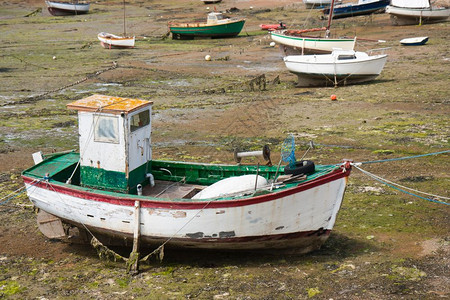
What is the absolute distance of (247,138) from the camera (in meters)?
16.9

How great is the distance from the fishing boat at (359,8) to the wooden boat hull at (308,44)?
13547 mm

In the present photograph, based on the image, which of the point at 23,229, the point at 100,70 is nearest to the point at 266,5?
the point at 100,70

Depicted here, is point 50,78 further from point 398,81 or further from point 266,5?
point 266,5

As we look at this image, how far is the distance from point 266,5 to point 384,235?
41.7 metres

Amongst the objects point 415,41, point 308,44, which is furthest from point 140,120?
point 415,41

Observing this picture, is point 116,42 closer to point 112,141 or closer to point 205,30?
point 205,30

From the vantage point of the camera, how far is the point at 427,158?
573 inches

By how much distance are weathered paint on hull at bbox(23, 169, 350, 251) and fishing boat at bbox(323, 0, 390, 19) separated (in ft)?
111

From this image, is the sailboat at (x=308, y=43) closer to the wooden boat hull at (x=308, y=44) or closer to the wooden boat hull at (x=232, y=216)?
the wooden boat hull at (x=308, y=44)

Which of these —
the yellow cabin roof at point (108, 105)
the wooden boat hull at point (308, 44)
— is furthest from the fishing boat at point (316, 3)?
the yellow cabin roof at point (108, 105)

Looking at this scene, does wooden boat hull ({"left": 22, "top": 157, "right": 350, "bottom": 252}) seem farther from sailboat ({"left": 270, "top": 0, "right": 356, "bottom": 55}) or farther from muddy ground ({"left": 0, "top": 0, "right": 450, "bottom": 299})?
sailboat ({"left": 270, "top": 0, "right": 356, "bottom": 55})

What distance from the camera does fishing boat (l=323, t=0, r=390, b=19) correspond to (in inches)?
1635

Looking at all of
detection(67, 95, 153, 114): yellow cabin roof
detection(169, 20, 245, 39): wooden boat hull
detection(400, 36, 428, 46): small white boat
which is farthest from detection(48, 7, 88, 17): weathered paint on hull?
detection(67, 95, 153, 114): yellow cabin roof

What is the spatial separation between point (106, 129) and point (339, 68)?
14.3 meters
